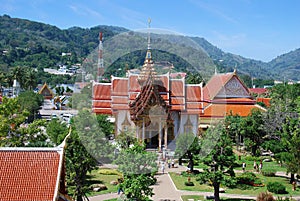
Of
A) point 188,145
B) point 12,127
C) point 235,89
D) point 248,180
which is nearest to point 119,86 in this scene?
point 188,145

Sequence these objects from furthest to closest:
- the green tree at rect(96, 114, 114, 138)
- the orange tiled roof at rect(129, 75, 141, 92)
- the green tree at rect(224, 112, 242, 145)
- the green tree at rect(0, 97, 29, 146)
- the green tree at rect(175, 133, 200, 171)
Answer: the green tree at rect(224, 112, 242, 145) → the orange tiled roof at rect(129, 75, 141, 92) → the green tree at rect(96, 114, 114, 138) → the green tree at rect(175, 133, 200, 171) → the green tree at rect(0, 97, 29, 146)

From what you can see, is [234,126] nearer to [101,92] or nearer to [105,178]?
[101,92]

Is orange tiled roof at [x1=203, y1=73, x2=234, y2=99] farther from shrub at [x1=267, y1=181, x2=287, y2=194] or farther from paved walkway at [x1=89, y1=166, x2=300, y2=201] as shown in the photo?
shrub at [x1=267, y1=181, x2=287, y2=194]

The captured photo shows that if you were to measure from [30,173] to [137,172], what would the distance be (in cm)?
457

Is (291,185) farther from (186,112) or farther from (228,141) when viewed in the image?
(186,112)

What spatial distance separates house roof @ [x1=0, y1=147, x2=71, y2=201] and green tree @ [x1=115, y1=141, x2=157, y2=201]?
11.6 feet

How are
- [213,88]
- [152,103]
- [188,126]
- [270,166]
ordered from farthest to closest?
[213,88] < [188,126] < [152,103] < [270,166]

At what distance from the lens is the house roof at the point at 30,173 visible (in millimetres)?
11688

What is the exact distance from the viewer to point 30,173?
12.1 meters

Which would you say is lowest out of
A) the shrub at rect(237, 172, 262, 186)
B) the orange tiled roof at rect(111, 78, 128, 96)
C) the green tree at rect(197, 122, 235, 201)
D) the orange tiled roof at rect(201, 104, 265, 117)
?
the shrub at rect(237, 172, 262, 186)

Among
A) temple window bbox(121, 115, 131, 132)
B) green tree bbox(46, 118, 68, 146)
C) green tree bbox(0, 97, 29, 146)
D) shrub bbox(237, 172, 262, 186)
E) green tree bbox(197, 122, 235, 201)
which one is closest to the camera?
green tree bbox(197, 122, 235, 201)

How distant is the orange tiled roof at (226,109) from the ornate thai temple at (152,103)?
202cm

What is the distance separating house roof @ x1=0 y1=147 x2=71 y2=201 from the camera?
1169 cm

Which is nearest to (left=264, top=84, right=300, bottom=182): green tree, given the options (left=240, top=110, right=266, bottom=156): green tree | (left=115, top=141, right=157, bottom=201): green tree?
(left=240, top=110, right=266, bottom=156): green tree
